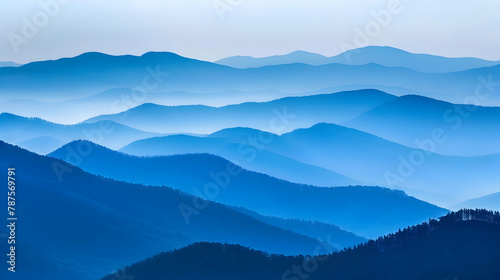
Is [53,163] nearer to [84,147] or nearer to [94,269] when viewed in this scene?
[94,269]

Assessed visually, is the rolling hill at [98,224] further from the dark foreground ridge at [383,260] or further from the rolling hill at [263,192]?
the rolling hill at [263,192]

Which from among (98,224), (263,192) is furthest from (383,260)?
(263,192)

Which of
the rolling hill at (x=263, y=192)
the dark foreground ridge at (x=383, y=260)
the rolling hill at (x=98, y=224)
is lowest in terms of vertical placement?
the dark foreground ridge at (x=383, y=260)

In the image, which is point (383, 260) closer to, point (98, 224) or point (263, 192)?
point (98, 224)

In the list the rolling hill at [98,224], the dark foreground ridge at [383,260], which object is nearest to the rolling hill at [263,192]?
the rolling hill at [98,224]

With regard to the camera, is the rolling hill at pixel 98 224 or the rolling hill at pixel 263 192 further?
the rolling hill at pixel 263 192

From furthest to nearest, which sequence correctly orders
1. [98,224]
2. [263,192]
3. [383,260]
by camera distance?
1. [263,192]
2. [98,224]
3. [383,260]

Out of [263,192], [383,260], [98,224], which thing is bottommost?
[383,260]

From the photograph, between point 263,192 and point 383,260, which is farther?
point 263,192

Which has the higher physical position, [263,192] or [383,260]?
[263,192]
